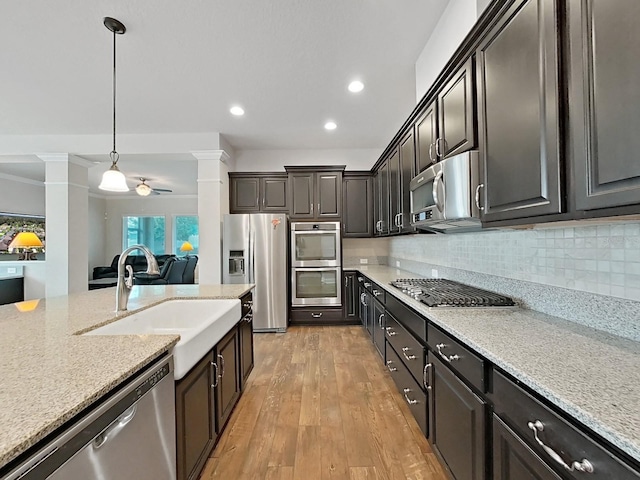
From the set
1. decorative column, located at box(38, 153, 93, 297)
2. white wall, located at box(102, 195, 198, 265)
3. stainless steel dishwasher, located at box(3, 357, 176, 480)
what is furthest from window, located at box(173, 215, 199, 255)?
stainless steel dishwasher, located at box(3, 357, 176, 480)

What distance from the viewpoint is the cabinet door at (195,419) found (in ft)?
4.27

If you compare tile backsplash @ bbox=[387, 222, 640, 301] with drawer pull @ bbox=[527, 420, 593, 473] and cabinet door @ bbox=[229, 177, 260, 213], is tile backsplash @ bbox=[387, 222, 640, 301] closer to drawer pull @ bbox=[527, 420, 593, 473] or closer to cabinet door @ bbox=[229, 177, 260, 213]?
drawer pull @ bbox=[527, 420, 593, 473]

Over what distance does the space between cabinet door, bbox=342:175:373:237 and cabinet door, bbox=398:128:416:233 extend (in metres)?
1.65

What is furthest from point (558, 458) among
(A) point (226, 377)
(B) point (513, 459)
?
(A) point (226, 377)

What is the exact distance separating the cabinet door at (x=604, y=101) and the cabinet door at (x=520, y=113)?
0.08 m

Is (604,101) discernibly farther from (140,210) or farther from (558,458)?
(140,210)

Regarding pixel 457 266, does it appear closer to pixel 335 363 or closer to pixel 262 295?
pixel 335 363

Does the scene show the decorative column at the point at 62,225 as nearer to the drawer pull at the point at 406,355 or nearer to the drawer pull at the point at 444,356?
the drawer pull at the point at 406,355

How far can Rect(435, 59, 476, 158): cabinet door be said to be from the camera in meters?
1.62

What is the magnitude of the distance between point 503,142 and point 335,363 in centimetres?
259

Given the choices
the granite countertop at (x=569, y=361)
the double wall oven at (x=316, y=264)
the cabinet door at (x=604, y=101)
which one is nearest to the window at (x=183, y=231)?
the double wall oven at (x=316, y=264)

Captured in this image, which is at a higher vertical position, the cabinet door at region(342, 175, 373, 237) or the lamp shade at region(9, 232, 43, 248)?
the cabinet door at region(342, 175, 373, 237)

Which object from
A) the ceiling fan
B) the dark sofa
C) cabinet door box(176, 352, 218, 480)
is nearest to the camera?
cabinet door box(176, 352, 218, 480)

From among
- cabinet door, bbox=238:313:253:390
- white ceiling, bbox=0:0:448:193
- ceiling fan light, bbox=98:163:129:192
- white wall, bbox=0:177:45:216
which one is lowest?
cabinet door, bbox=238:313:253:390
